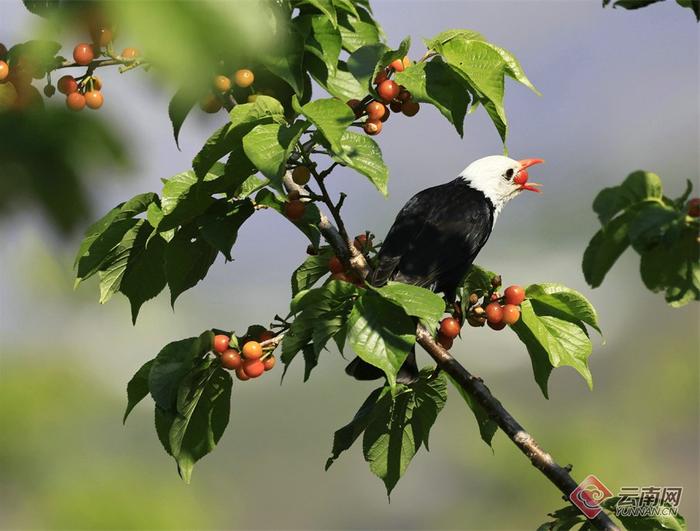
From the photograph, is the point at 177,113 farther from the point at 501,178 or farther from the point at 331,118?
the point at 501,178

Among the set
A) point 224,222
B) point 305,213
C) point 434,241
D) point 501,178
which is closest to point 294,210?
point 305,213

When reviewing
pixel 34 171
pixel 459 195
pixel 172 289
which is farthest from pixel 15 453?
pixel 34 171

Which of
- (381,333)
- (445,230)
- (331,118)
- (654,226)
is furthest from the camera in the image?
(445,230)

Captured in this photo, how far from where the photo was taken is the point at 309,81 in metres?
1.90

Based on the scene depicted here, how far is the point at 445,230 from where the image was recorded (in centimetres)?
284

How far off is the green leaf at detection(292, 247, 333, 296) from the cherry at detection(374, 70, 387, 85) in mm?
450

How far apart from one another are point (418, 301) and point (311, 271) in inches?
21.3

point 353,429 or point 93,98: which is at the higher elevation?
point 93,98

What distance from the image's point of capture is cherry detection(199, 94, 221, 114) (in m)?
1.97

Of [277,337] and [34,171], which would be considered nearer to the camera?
[34,171]

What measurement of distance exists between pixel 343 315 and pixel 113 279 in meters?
0.67

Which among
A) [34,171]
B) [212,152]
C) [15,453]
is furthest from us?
[15,453]

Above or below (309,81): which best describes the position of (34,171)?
below

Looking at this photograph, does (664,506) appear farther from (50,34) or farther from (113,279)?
(50,34)
